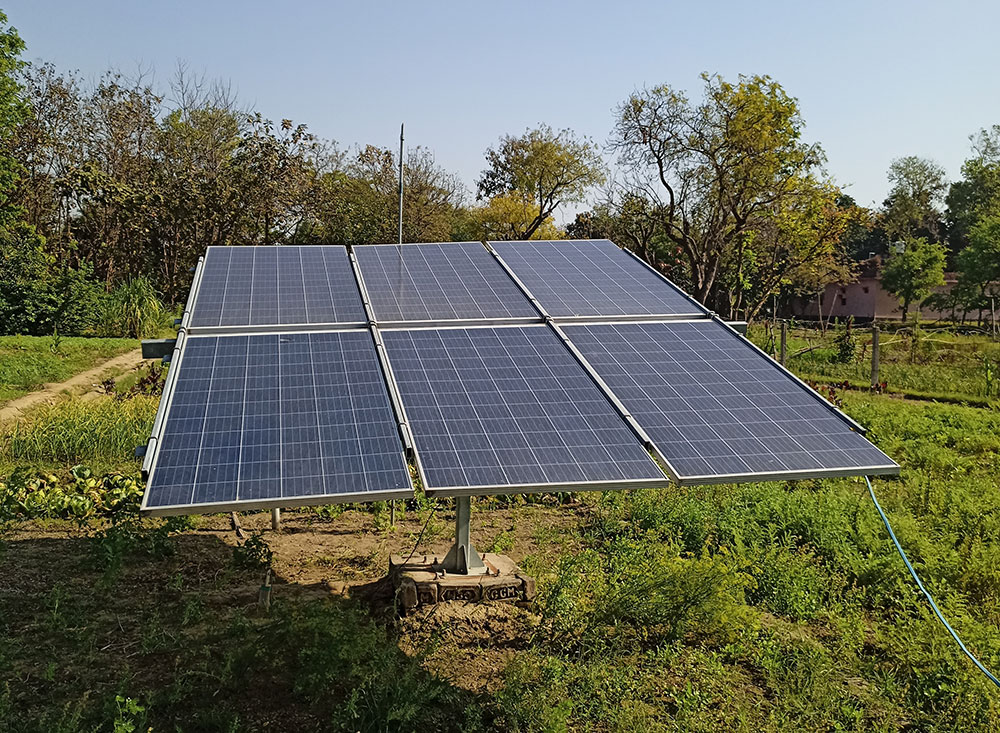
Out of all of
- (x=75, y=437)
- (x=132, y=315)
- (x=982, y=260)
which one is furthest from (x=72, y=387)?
(x=982, y=260)

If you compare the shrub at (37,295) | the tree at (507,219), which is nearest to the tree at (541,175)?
the tree at (507,219)

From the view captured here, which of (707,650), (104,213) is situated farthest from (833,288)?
(707,650)

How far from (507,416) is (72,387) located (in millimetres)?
13663

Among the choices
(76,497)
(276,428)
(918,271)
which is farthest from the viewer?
(918,271)

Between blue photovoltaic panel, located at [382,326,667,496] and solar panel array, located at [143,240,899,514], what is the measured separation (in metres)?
0.02

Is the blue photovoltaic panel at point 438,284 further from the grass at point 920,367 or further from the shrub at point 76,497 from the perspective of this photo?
the grass at point 920,367

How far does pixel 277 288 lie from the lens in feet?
28.2

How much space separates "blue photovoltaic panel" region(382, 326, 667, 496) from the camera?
5.59 m

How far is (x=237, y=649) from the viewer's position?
22.4 feet

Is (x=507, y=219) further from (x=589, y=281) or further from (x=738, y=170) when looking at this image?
(x=589, y=281)

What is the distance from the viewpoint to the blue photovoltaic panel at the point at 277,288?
7793mm

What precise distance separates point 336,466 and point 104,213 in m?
27.0

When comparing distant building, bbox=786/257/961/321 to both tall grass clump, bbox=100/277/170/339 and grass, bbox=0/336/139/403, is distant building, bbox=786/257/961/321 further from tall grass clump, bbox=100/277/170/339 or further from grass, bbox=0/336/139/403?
grass, bbox=0/336/139/403

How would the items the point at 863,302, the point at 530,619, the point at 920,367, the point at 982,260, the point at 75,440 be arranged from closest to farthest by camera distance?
1. the point at 530,619
2. the point at 75,440
3. the point at 920,367
4. the point at 982,260
5. the point at 863,302
